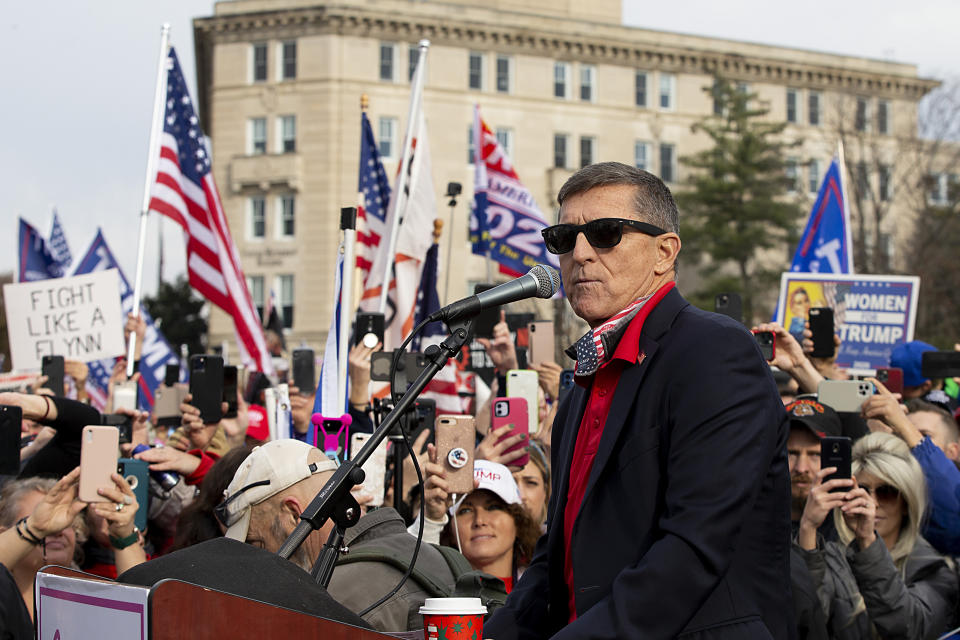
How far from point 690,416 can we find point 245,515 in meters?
2.01

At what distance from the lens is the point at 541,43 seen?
53.1 meters

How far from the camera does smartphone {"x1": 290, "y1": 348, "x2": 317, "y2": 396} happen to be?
8.05 m

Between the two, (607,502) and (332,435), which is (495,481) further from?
(607,502)

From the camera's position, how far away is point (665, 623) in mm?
2594

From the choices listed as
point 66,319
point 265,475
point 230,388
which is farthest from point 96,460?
point 66,319

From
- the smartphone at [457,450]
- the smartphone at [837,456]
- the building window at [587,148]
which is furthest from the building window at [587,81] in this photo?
the smartphone at [837,456]

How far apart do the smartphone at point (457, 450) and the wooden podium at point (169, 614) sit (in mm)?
2781

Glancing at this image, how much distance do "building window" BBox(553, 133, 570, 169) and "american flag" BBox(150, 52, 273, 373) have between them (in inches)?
1699

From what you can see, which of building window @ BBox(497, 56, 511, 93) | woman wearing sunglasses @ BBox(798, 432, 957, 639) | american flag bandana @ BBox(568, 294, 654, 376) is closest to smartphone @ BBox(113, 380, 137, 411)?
woman wearing sunglasses @ BBox(798, 432, 957, 639)

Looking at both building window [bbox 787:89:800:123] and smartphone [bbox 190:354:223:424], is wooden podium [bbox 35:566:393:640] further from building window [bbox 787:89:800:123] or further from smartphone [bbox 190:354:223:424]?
building window [bbox 787:89:800:123]

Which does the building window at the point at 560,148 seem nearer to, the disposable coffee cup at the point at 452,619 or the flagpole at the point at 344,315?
the flagpole at the point at 344,315

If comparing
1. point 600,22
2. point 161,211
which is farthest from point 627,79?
point 161,211

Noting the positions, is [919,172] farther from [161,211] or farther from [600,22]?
[161,211]

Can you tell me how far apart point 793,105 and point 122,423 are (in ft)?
182
